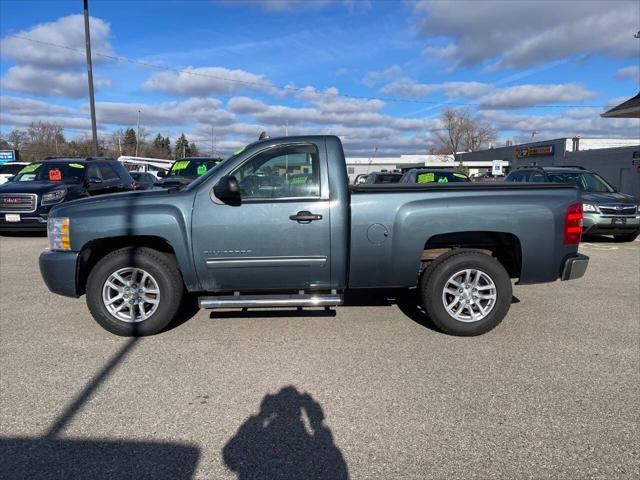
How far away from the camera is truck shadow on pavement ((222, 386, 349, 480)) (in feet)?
8.46

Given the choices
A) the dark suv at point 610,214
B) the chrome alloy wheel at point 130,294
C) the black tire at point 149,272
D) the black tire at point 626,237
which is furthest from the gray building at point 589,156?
the chrome alloy wheel at point 130,294

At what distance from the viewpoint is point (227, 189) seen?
4.19 meters

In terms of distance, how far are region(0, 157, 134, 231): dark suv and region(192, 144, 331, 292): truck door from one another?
→ 730 centimetres

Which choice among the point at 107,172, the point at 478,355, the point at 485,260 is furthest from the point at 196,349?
the point at 107,172

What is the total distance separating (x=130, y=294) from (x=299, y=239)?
69.6 inches

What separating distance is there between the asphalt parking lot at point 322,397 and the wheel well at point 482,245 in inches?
27.9

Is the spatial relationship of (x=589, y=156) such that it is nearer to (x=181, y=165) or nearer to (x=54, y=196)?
(x=181, y=165)

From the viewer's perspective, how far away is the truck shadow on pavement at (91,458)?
255 cm

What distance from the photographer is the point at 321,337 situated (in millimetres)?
4609

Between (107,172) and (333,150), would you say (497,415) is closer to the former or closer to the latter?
(333,150)

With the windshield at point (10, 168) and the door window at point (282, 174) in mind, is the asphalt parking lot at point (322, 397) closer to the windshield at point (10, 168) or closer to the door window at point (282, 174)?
the door window at point (282, 174)

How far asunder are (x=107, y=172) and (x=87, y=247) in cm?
844

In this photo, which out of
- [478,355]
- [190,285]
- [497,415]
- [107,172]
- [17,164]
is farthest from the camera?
[17,164]

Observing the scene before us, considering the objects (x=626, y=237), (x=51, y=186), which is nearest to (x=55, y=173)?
(x=51, y=186)
